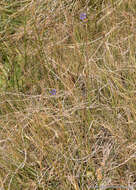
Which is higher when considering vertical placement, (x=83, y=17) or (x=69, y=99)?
Result: (x=83, y=17)

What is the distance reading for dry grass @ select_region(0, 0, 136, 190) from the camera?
140 cm

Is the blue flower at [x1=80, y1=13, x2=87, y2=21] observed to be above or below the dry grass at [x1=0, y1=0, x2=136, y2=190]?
above

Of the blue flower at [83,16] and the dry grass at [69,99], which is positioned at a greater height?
the blue flower at [83,16]

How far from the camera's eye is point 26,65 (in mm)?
1970

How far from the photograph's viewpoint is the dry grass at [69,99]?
4.60 feet

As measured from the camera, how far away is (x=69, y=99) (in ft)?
5.54

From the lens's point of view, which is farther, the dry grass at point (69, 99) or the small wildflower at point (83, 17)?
the small wildflower at point (83, 17)

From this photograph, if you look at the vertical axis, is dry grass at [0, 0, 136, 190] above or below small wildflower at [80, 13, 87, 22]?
below

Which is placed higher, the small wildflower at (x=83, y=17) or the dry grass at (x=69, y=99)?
the small wildflower at (x=83, y=17)

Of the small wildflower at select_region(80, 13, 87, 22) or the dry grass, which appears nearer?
the dry grass

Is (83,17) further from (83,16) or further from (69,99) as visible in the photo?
(69,99)

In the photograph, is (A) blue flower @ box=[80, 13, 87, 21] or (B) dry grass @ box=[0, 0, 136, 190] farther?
(A) blue flower @ box=[80, 13, 87, 21]

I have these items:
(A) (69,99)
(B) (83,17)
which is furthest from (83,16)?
(A) (69,99)

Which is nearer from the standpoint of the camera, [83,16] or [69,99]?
[69,99]
